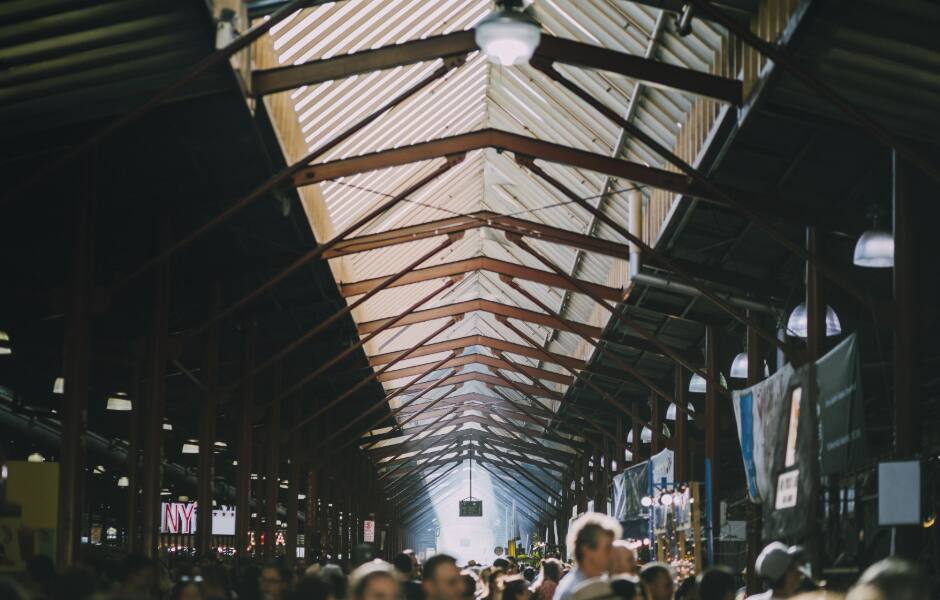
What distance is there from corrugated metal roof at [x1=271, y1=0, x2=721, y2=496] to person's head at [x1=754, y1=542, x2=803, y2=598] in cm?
976

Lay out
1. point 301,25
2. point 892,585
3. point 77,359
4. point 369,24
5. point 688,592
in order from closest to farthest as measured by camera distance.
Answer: point 892,585 < point 688,592 < point 77,359 < point 301,25 < point 369,24

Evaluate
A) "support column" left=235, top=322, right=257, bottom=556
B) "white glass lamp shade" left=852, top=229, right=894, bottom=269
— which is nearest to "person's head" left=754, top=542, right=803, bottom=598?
"white glass lamp shade" left=852, top=229, right=894, bottom=269

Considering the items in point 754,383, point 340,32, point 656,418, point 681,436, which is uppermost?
point 340,32

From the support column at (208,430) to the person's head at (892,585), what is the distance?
20177mm

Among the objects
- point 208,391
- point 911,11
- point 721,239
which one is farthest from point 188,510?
A: point 911,11

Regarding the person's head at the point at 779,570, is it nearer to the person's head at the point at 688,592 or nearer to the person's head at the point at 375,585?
the person's head at the point at 688,592

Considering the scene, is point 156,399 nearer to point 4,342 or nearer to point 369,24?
point 4,342

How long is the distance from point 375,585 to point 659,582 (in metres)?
3.90

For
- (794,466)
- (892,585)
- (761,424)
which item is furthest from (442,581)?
(761,424)

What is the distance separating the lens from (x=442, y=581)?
7.06 m

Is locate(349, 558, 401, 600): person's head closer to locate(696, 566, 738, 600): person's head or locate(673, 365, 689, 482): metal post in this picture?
locate(696, 566, 738, 600): person's head

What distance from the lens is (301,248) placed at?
2348 centimetres

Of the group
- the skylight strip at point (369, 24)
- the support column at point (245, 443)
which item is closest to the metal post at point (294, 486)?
the support column at point (245, 443)

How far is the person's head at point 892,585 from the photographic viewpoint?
3.89m
